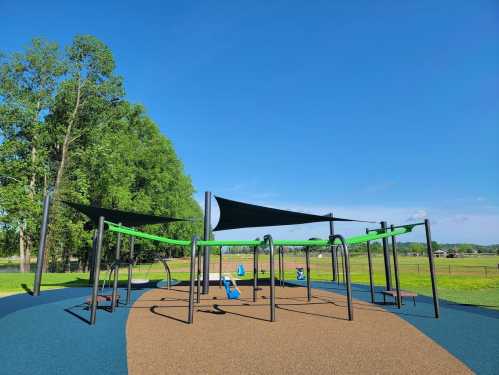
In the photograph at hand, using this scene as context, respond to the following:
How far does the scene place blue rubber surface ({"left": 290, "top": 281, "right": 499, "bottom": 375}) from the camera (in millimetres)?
4480

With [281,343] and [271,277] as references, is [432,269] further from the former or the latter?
[281,343]

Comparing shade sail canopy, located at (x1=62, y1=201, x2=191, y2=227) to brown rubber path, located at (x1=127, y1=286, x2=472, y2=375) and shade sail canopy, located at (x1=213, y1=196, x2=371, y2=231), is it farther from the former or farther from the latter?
brown rubber path, located at (x1=127, y1=286, x2=472, y2=375)

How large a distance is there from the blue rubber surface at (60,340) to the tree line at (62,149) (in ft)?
43.7

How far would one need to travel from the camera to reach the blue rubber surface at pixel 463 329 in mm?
4480

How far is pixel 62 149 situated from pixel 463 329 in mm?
25366

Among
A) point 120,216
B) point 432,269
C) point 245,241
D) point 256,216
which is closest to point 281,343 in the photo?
point 245,241

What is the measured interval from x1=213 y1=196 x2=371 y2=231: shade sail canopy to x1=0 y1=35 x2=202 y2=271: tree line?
13483 mm

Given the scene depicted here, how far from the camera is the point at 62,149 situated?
23.1 meters

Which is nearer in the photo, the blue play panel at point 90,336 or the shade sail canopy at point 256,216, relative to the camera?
the blue play panel at point 90,336

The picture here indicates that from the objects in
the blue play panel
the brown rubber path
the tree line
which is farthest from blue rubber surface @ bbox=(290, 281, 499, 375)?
the tree line

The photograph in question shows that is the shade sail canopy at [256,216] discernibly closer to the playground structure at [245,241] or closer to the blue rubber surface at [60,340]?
the playground structure at [245,241]

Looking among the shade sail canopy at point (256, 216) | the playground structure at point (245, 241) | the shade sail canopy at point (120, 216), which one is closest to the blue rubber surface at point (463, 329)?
the playground structure at point (245, 241)

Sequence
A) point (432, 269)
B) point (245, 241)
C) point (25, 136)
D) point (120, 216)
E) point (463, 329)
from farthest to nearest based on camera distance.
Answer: point (25, 136), point (120, 216), point (245, 241), point (432, 269), point (463, 329)

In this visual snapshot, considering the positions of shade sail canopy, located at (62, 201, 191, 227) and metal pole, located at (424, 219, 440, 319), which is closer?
metal pole, located at (424, 219, 440, 319)
